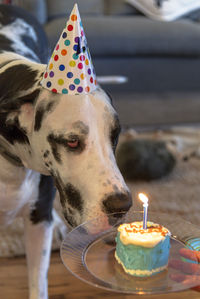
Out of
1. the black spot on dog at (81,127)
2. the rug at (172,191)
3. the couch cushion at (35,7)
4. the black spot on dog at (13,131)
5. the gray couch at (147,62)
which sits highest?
the couch cushion at (35,7)

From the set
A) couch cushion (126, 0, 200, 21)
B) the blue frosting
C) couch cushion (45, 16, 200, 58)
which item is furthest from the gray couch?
the blue frosting

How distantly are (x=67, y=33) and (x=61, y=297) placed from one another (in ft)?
2.58

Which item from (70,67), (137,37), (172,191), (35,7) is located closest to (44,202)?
(70,67)

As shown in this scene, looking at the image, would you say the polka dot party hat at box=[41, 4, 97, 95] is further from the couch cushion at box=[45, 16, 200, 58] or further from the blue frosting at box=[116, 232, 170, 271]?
the couch cushion at box=[45, 16, 200, 58]

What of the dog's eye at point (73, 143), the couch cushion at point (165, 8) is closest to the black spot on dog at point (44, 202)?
the dog's eye at point (73, 143)

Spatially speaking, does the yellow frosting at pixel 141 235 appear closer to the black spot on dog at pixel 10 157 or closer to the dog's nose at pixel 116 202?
the dog's nose at pixel 116 202

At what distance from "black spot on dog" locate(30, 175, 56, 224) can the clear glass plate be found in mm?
251

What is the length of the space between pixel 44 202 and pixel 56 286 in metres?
0.32

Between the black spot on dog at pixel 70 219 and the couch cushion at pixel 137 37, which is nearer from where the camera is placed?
the black spot on dog at pixel 70 219

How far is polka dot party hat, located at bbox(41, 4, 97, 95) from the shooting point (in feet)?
2.86

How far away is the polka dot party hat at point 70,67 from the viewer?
87cm

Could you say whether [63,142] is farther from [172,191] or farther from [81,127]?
[172,191]

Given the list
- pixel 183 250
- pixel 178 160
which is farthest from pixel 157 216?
pixel 178 160

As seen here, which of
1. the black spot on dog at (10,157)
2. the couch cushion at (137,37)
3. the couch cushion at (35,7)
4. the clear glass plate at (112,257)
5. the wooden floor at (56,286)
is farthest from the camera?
the couch cushion at (35,7)
